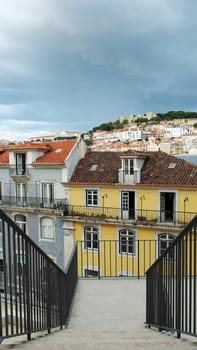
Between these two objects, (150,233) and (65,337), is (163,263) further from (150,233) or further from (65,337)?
(150,233)

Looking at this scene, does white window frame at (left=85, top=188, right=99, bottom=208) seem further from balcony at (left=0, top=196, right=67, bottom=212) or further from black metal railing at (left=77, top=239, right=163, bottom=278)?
black metal railing at (left=77, top=239, right=163, bottom=278)

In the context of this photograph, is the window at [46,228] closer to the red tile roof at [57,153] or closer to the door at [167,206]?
the red tile roof at [57,153]

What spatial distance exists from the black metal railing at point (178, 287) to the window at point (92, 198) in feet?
54.8

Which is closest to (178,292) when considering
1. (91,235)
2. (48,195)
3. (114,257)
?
(91,235)

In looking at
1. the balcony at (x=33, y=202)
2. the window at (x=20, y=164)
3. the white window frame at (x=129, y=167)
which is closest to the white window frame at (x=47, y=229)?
the balcony at (x=33, y=202)

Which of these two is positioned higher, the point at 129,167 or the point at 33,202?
the point at 129,167

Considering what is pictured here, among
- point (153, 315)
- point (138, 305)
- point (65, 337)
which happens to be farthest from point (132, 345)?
point (138, 305)

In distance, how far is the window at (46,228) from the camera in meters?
23.1

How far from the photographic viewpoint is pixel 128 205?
20.4 meters

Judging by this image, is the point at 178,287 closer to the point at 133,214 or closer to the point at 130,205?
the point at 133,214

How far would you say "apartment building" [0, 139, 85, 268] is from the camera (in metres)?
22.6

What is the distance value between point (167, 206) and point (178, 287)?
54.8ft

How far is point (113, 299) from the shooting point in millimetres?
6262

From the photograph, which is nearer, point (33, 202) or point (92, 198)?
point (92, 198)
